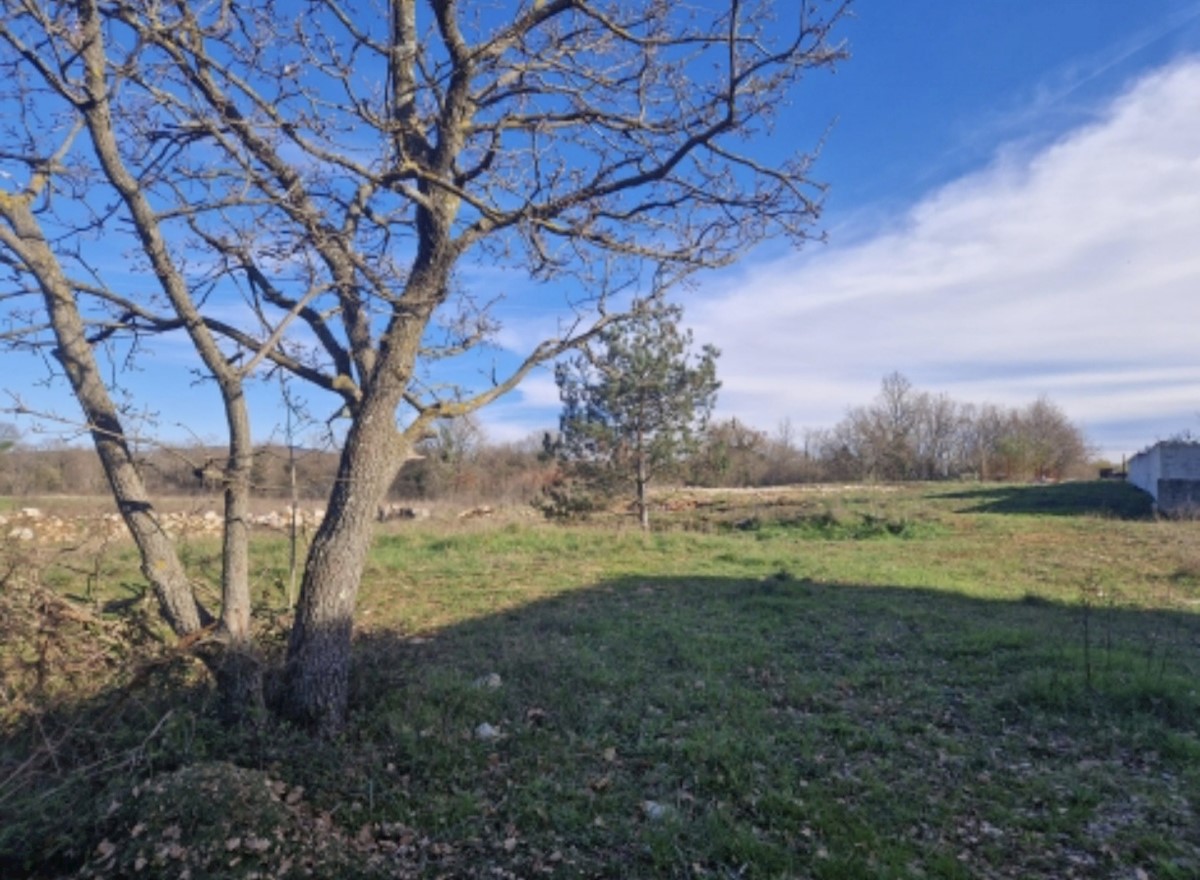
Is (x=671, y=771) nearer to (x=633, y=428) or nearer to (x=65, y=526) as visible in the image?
(x=65, y=526)

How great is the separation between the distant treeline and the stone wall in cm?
1207

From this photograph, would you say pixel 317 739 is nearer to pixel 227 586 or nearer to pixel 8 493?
pixel 227 586

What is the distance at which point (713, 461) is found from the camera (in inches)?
965

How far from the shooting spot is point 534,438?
26.7 meters

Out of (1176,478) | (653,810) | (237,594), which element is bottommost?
(653,810)

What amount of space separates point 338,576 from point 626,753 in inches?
79.8

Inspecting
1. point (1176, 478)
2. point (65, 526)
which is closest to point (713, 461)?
point (1176, 478)

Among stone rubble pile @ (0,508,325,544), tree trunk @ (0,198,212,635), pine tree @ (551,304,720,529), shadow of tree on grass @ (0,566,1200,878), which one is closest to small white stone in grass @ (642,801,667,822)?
shadow of tree on grass @ (0,566,1200,878)

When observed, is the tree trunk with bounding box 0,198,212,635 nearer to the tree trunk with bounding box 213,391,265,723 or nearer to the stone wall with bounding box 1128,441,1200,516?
the tree trunk with bounding box 213,391,265,723

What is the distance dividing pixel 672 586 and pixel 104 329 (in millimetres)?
8260

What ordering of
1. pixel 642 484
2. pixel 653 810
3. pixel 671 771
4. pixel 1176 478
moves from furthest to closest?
pixel 642 484, pixel 1176 478, pixel 671 771, pixel 653 810

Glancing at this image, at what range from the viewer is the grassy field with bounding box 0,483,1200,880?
341cm

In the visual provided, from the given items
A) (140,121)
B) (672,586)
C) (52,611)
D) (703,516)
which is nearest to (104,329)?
(140,121)

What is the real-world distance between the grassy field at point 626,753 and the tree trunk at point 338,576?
25cm
